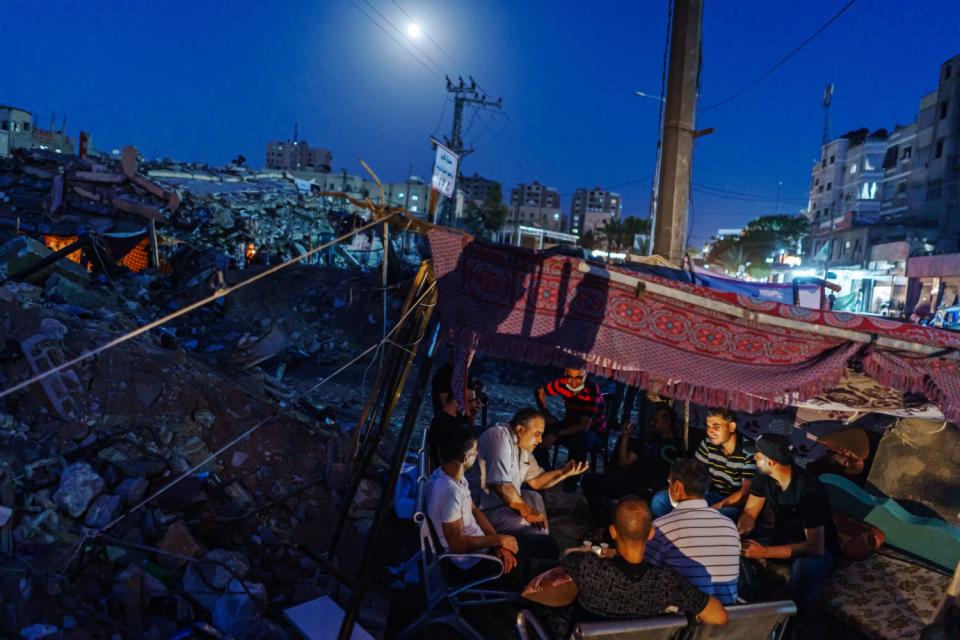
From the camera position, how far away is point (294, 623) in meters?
3.79

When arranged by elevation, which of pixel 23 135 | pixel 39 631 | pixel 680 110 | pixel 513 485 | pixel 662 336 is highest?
pixel 23 135

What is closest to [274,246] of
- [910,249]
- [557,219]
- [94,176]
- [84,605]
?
[94,176]

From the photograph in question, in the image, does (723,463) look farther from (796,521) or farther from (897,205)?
(897,205)

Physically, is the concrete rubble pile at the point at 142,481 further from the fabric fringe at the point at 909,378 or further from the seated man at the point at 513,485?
the fabric fringe at the point at 909,378

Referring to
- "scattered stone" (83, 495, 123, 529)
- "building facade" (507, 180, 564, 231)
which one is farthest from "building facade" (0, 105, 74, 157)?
"building facade" (507, 180, 564, 231)

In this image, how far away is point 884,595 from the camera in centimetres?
395

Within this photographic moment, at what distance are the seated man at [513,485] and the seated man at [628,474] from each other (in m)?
0.93

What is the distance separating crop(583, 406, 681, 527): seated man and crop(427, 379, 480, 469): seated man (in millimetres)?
1339

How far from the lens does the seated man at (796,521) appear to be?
4125 millimetres

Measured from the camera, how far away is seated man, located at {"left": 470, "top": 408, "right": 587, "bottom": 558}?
438 centimetres

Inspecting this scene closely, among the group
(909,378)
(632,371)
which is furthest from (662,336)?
(909,378)

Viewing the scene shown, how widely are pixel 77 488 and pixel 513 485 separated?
318 cm

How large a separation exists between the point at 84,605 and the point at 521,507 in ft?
9.25

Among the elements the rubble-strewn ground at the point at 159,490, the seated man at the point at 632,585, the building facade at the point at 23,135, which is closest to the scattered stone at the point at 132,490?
the rubble-strewn ground at the point at 159,490
